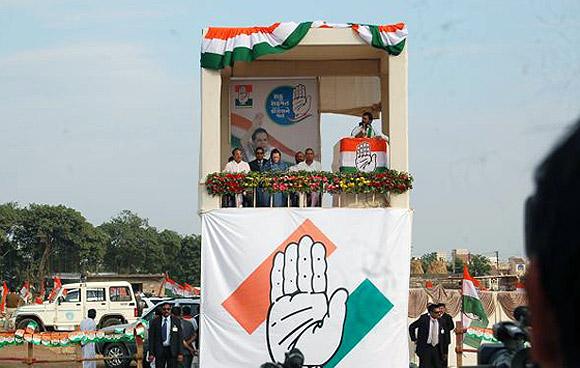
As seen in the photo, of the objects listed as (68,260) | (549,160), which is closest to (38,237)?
(68,260)

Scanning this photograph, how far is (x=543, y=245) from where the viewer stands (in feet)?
3.24

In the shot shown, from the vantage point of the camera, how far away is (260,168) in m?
17.2

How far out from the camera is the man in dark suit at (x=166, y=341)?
1727 centimetres

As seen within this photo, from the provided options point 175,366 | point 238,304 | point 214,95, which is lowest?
point 175,366

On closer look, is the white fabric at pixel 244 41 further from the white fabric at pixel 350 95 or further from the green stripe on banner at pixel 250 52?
the white fabric at pixel 350 95

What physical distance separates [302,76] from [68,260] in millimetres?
71668

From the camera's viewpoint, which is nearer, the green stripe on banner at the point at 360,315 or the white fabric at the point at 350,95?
the green stripe on banner at the point at 360,315

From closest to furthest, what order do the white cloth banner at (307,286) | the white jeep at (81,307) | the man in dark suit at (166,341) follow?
the white cloth banner at (307,286) → the man in dark suit at (166,341) → the white jeep at (81,307)

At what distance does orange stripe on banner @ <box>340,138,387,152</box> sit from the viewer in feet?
54.9

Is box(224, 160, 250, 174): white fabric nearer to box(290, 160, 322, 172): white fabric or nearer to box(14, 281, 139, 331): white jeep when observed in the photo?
box(290, 160, 322, 172): white fabric

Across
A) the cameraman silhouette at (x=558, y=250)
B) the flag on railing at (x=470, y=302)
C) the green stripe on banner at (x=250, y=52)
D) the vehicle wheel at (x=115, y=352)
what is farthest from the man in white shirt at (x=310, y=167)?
the cameraman silhouette at (x=558, y=250)

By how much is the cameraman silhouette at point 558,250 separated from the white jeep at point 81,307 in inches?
1182

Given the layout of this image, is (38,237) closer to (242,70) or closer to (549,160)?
(242,70)

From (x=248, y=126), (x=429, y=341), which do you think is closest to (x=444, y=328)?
(x=429, y=341)
